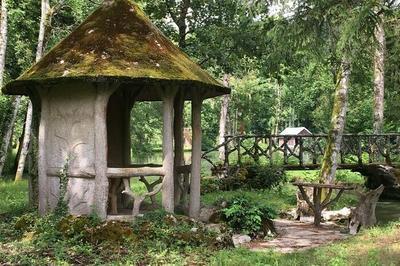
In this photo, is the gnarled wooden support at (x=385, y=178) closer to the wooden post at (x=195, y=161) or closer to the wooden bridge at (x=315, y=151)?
the wooden bridge at (x=315, y=151)

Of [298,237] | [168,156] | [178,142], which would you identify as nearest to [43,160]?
[168,156]

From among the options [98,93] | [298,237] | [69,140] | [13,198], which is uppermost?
[98,93]

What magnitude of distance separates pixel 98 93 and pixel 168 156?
77.9 inches

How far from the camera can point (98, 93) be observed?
34.8 ft

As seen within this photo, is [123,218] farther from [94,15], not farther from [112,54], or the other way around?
[94,15]

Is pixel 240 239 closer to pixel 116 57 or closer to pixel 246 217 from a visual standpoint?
pixel 246 217

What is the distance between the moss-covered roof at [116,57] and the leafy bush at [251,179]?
328 inches

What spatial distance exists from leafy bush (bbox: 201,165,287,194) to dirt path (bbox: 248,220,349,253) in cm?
612

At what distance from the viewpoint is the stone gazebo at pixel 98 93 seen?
34.1 feet

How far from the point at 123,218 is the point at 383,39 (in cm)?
1525

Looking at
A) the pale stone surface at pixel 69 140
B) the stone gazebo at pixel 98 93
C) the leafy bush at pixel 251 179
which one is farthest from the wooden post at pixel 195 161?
the leafy bush at pixel 251 179

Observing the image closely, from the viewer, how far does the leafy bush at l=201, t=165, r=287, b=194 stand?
20297 millimetres

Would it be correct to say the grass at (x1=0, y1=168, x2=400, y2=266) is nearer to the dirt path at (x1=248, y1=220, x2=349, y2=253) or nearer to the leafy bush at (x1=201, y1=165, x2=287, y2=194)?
the dirt path at (x1=248, y1=220, x2=349, y2=253)

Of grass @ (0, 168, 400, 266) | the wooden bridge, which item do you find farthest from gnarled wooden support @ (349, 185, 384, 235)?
the wooden bridge
